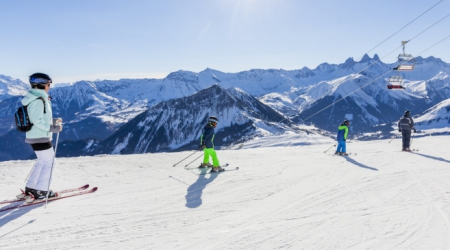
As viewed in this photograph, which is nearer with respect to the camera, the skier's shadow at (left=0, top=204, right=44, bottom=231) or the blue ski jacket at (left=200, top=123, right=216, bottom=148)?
the skier's shadow at (left=0, top=204, right=44, bottom=231)

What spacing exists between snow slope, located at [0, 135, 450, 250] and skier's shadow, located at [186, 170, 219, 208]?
27 millimetres

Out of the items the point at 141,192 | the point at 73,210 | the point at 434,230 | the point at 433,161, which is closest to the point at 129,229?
the point at 73,210

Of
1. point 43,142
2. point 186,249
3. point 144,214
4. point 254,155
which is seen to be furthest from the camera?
point 254,155

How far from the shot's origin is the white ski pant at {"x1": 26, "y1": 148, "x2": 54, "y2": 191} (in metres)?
7.24

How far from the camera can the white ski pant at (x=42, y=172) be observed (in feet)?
23.7

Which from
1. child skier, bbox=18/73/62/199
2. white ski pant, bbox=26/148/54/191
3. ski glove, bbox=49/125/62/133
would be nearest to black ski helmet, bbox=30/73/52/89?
child skier, bbox=18/73/62/199

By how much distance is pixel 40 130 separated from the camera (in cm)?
700

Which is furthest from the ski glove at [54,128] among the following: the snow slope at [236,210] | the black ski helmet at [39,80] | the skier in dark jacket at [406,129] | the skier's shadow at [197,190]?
the skier in dark jacket at [406,129]

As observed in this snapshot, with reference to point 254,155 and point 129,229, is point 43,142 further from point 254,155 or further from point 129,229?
point 254,155

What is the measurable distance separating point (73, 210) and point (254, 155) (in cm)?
1005

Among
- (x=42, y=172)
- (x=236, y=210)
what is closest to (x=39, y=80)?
(x=42, y=172)

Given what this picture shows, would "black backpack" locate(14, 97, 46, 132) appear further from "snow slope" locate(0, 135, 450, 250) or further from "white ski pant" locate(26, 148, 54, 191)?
"snow slope" locate(0, 135, 450, 250)

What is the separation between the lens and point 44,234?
5.42 metres

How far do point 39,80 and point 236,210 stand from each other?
5.23m
